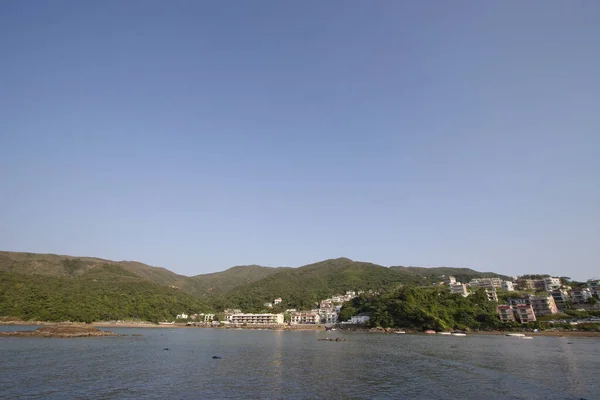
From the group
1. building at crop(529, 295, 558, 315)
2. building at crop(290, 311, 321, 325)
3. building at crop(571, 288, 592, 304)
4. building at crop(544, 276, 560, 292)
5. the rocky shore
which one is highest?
building at crop(544, 276, 560, 292)

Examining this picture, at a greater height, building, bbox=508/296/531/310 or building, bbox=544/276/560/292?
building, bbox=544/276/560/292

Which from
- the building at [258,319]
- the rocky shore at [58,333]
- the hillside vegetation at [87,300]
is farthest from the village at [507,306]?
the rocky shore at [58,333]

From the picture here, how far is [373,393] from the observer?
22.5 metres

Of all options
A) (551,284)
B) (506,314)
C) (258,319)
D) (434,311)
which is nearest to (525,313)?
(506,314)

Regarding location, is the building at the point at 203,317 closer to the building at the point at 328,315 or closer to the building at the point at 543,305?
the building at the point at 328,315

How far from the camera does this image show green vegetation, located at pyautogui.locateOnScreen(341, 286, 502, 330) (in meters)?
90.8

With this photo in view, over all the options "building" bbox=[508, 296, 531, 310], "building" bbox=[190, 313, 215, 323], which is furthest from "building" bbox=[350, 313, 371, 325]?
"building" bbox=[190, 313, 215, 323]

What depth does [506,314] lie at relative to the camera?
89.4 metres

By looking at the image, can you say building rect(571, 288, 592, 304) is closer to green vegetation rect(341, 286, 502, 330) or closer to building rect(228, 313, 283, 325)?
green vegetation rect(341, 286, 502, 330)

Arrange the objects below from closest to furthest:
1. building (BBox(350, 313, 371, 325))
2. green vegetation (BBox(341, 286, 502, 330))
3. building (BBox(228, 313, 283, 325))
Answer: green vegetation (BBox(341, 286, 502, 330)), building (BBox(350, 313, 371, 325)), building (BBox(228, 313, 283, 325))

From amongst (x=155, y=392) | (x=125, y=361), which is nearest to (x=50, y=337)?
(x=125, y=361)

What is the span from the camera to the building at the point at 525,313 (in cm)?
8662

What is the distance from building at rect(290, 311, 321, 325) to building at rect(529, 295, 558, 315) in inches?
3063

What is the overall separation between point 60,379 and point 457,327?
92492 millimetres
